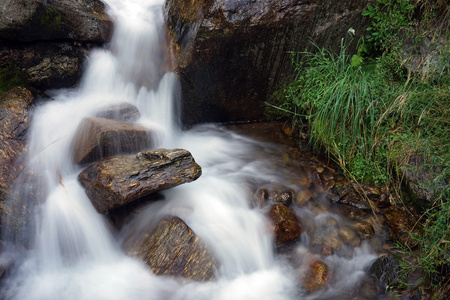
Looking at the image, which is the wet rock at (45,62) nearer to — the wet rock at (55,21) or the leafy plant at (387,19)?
the wet rock at (55,21)

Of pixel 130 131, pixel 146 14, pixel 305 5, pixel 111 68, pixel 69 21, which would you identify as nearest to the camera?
pixel 130 131

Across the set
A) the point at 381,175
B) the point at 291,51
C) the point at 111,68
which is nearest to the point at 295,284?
the point at 381,175

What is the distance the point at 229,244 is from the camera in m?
3.20

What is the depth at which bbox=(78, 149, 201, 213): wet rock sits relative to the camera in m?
3.11

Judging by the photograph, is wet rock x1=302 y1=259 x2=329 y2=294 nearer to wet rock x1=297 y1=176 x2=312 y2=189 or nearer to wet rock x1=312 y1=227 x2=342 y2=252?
wet rock x1=312 y1=227 x2=342 y2=252

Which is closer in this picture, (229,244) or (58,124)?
(229,244)

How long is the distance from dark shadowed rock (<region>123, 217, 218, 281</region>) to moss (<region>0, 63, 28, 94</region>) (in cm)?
270

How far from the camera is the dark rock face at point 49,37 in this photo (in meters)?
4.05

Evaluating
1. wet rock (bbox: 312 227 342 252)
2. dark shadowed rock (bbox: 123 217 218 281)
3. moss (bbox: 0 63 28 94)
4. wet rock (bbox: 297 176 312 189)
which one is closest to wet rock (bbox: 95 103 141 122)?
moss (bbox: 0 63 28 94)

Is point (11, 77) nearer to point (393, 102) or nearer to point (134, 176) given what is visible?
point (134, 176)

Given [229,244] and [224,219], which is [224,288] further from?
[224,219]

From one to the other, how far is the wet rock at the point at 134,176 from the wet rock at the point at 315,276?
138cm

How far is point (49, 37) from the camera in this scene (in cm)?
443

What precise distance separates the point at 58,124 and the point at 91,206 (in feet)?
4.32
